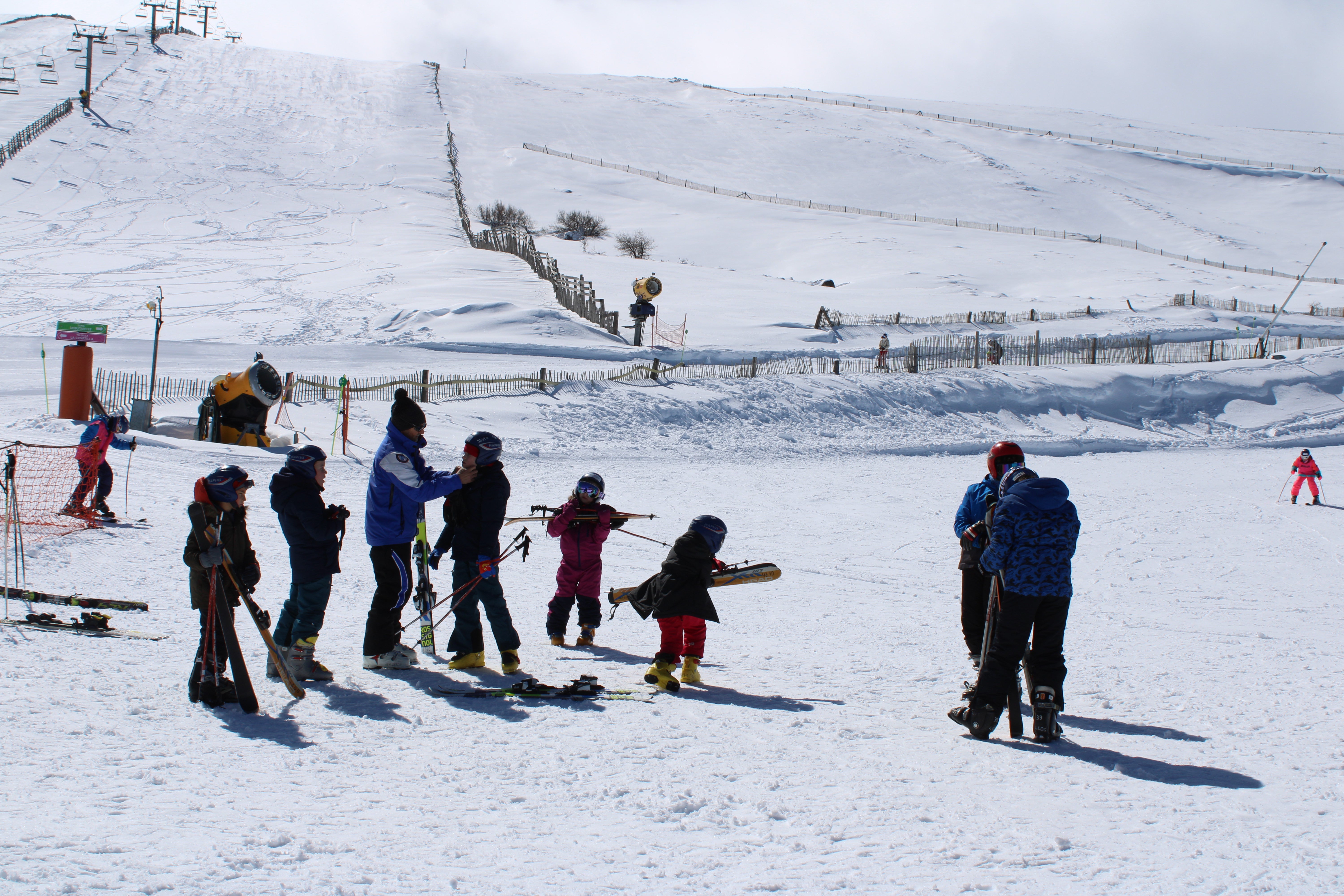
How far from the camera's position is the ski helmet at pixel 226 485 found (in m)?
4.77

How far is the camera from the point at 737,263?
46.7m

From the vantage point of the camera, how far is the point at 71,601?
6.46m

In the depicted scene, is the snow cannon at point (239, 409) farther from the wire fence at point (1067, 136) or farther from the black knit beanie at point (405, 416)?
the wire fence at point (1067, 136)

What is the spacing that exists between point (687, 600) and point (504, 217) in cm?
4761

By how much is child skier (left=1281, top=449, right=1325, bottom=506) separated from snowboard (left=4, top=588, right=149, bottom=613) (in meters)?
17.2

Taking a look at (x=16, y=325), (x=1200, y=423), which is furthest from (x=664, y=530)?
(x=16, y=325)

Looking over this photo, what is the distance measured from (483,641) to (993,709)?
346 centimetres

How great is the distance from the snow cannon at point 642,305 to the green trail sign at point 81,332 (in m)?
14.0

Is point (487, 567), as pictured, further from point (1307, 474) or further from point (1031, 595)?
point (1307, 474)

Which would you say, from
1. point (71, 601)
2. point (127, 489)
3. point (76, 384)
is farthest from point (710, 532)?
point (76, 384)

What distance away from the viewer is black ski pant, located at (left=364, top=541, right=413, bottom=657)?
5691mm

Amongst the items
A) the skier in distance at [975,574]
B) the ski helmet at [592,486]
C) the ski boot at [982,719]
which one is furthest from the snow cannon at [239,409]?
the ski boot at [982,719]

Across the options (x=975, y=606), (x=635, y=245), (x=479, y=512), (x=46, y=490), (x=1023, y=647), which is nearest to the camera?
(x=1023, y=647)

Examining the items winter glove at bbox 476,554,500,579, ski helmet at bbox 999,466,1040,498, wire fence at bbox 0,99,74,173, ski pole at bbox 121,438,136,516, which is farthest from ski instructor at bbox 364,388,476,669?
wire fence at bbox 0,99,74,173
